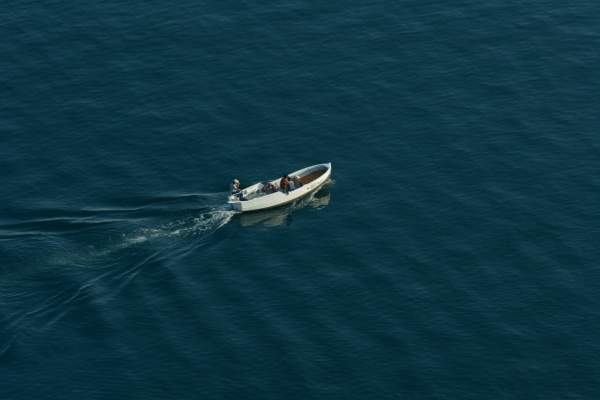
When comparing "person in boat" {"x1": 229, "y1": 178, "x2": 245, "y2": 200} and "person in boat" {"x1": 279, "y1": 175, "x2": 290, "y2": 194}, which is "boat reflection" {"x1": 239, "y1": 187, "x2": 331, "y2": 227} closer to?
"person in boat" {"x1": 229, "y1": 178, "x2": 245, "y2": 200}

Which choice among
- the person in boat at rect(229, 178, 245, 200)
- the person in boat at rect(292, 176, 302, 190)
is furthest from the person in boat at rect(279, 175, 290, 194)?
the person in boat at rect(229, 178, 245, 200)

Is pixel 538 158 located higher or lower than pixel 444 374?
higher

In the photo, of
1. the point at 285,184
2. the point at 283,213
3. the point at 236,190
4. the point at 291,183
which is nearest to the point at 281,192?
the point at 285,184

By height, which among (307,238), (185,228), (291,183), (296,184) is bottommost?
(307,238)

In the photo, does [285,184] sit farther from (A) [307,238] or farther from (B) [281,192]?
(A) [307,238]

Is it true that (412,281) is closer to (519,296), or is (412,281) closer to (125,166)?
(519,296)

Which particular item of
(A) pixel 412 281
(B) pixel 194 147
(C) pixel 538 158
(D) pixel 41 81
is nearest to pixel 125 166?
(B) pixel 194 147
